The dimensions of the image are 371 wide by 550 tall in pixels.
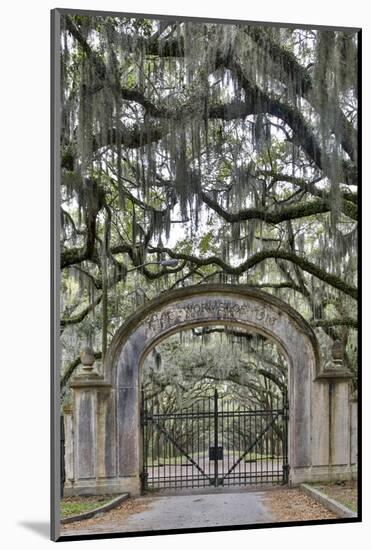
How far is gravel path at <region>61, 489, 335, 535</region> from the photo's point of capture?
938cm

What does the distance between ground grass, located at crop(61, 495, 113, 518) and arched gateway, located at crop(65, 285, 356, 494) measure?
0.07 metres

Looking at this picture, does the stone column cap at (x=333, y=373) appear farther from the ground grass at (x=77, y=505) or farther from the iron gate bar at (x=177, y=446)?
the ground grass at (x=77, y=505)

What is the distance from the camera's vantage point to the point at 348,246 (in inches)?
396

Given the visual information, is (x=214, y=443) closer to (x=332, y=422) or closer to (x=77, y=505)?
(x=332, y=422)

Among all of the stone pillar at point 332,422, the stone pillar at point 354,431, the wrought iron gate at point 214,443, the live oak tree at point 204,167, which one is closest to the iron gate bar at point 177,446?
the wrought iron gate at point 214,443

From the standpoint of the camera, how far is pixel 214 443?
988 centimetres

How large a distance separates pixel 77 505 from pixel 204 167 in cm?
306

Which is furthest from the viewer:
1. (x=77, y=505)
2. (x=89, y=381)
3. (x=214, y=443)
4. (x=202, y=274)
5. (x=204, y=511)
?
(x=214, y=443)

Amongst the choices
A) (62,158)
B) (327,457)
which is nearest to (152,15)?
(62,158)

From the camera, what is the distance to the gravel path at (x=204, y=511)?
9375 millimetres

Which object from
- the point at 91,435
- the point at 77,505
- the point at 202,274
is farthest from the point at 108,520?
the point at 202,274

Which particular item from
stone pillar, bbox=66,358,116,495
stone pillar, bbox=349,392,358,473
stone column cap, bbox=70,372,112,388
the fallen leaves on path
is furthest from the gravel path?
stone column cap, bbox=70,372,112,388

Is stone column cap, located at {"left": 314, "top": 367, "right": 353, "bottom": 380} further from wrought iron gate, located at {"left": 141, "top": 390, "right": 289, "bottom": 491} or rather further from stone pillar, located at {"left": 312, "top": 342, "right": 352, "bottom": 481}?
wrought iron gate, located at {"left": 141, "top": 390, "right": 289, "bottom": 491}

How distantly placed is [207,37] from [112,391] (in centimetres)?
315
